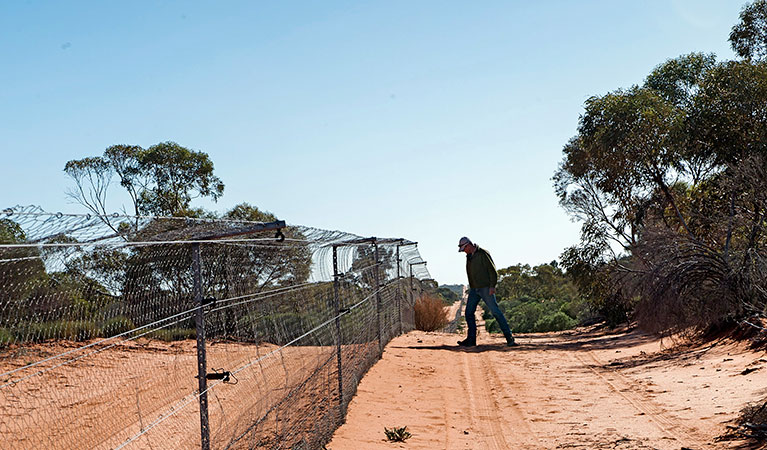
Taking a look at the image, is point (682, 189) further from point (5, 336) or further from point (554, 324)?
point (5, 336)

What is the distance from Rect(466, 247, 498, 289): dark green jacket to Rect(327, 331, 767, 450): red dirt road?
1.59 metres

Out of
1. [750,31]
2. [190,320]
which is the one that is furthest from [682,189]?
[190,320]

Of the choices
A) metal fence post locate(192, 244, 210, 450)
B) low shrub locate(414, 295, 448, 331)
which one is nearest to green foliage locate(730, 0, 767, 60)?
low shrub locate(414, 295, 448, 331)

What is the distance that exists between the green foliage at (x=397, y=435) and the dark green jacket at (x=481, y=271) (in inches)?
300

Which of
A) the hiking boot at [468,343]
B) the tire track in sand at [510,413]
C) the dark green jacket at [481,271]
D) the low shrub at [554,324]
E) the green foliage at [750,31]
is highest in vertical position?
the green foliage at [750,31]

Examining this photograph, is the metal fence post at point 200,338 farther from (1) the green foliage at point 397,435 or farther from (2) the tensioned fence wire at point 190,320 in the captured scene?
(1) the green foliage at point 397,435

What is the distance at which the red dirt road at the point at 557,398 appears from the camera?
281 inches

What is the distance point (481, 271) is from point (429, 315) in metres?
6.05

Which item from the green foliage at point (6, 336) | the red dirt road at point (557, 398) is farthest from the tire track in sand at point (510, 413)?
the green foliage at point (6, 336)

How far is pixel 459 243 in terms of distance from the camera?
1499 cm

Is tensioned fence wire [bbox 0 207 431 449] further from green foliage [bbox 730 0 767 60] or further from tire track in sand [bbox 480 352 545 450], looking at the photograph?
green foliage [bbox 730 0 767 60]

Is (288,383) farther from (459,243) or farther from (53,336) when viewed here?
(459,243)

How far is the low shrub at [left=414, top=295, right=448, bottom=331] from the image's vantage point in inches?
807

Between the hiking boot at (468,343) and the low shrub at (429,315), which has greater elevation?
the low shrub at (429,315)
